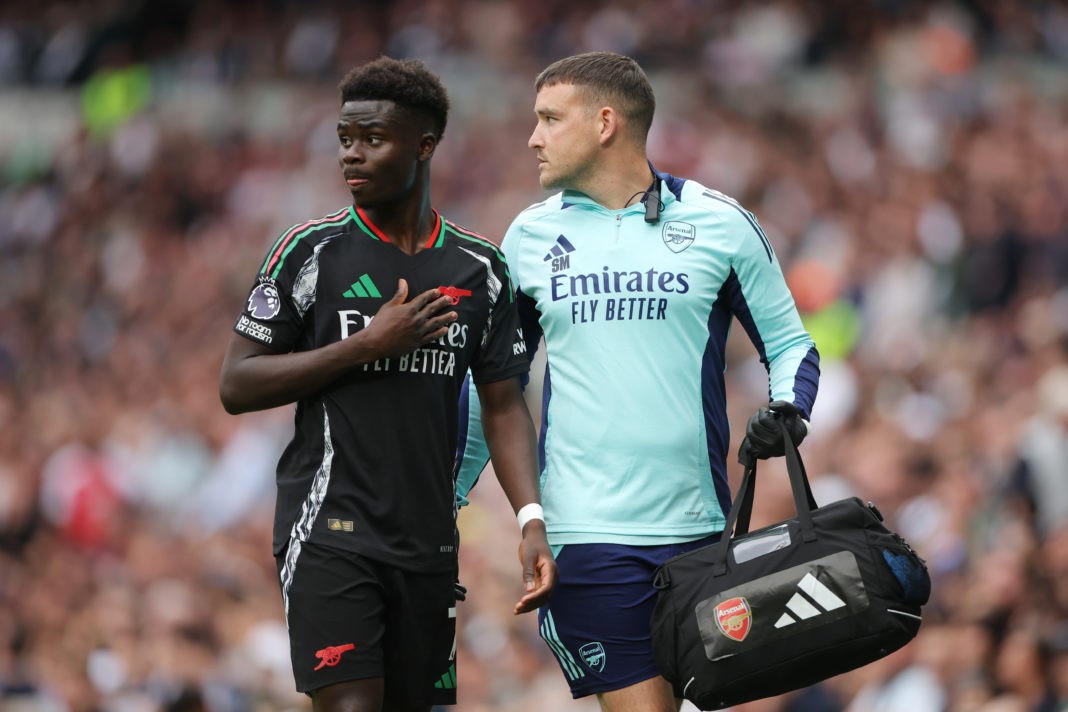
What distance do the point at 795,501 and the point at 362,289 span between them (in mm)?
1390

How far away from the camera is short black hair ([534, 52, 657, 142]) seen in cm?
511

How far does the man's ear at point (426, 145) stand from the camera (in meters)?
4.71

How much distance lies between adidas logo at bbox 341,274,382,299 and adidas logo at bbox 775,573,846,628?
4.82 feet

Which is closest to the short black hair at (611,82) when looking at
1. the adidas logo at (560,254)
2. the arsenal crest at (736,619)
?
the adidas logo at (560,254)

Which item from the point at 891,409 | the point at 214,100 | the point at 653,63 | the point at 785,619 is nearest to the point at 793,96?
the point at 653,63

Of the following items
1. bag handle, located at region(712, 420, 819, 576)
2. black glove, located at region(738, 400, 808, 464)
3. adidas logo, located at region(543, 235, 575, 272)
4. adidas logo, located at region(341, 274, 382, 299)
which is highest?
adidas logo, located at region(543, 235, 575, 272)

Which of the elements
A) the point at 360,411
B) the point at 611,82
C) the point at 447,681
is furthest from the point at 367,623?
the point at 611,82

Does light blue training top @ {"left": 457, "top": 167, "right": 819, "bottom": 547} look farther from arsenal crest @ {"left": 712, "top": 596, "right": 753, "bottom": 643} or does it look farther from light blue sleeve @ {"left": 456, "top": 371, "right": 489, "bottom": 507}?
arsenal crest @ {"left": 712, "top": 596, "right": 753, "bottom": 643}

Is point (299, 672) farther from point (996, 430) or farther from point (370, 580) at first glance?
point (996, 430)

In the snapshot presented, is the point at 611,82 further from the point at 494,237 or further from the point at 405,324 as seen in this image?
the point at 494,237

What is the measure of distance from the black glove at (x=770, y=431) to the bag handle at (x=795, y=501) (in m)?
0.02

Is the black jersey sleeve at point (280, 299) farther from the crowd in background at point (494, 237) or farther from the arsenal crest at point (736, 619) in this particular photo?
the arsenal crest at point (736, 619)

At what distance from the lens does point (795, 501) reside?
14.9ft

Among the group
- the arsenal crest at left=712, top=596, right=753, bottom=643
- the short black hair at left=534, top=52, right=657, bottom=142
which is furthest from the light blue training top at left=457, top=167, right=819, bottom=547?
the arsenal crest at left=712, top=596, right=753, bottom=643
